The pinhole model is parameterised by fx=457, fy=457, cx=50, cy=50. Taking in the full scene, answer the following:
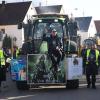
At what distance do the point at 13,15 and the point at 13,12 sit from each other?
0.92 meters

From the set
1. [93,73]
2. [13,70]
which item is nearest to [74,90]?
[93,73]

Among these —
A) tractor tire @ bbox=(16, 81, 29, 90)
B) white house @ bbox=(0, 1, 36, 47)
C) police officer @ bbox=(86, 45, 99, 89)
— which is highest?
white house @ bbox=(0, 1, 36, 47)

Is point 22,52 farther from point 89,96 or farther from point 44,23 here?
point 89,96

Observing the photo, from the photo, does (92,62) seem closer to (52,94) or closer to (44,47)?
(44,47)

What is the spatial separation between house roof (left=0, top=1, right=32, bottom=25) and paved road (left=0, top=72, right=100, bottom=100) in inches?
2140

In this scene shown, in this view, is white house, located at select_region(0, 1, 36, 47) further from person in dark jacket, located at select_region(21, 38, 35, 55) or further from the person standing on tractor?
the person standing on tractor

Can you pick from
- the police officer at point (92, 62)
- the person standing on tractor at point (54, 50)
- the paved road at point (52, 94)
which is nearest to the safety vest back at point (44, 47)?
the person standing on tractor at point (54, 50)

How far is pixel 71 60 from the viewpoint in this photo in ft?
51.6

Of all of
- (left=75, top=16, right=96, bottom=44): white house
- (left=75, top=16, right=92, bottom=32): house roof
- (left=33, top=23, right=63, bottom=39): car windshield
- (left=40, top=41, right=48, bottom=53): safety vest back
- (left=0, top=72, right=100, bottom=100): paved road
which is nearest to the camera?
(left=0, top=72, right=100, bottom=100): paved road

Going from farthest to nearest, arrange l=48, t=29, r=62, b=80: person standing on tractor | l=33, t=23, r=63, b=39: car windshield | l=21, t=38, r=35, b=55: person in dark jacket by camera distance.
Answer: l=33, t=23, r=63, b=39: car windshield
l=21, t=38, r=35, b=55: person in dark jacket
l=48, t=29, r=62, b=80: person standing on tractor

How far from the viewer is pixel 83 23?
337 feet

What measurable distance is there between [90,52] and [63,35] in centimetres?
128

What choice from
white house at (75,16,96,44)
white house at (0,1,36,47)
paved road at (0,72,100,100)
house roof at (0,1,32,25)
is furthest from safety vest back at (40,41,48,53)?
white house at (75,16,96,44)

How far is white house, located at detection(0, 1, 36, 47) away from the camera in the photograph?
69250 mm
